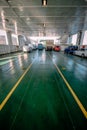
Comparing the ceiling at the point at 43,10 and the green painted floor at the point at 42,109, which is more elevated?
the ceiling at the point at 43,10

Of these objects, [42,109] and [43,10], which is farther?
[43,10]

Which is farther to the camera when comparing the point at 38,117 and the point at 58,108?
the point at 58,108

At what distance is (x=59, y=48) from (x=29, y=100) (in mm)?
20290

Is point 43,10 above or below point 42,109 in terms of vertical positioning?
above

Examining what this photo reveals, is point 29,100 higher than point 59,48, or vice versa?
point 59,48

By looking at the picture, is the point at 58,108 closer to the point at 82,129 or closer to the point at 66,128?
the point at 66,128

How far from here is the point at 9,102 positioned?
2674mm

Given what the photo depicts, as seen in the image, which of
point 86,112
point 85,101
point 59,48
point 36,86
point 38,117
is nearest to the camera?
point 38,117

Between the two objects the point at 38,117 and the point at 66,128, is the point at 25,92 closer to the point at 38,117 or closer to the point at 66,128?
the point at 38,117

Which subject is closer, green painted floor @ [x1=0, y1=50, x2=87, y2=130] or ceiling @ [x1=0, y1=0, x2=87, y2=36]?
green painted floor @ [x1=0, y1=50, x2=87, y2=130]

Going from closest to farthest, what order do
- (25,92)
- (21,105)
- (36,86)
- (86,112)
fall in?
(86,112) < (21,105) < (25,92) < (36,86)

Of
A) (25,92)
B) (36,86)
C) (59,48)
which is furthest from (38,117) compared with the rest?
(59,48)

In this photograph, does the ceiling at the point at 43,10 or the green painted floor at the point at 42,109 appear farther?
the ceiling at the point at 43,10

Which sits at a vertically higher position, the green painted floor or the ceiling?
the ceiling
